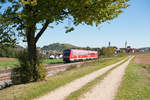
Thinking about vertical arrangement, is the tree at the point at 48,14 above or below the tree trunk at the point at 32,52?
above

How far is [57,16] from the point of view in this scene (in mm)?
10438

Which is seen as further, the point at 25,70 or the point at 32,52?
the point at 32,52

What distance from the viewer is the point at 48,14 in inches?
377

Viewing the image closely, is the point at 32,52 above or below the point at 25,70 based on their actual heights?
above

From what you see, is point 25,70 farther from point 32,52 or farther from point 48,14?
point 48,14

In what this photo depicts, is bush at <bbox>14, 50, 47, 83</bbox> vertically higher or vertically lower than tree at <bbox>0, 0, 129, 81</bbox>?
lower

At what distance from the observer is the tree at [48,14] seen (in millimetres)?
9398

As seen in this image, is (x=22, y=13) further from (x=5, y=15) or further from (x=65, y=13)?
(x=65, y=13)

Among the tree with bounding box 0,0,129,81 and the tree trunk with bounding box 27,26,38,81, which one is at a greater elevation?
the tree with bounding box 0,0,129,81

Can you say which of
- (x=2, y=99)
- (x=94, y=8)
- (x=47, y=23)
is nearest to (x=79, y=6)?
(x=94, y=8)

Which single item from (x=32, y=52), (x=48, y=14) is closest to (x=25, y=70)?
(x=32, y=52)

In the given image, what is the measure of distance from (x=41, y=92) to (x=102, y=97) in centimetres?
323

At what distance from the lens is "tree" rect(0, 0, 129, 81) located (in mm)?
9398

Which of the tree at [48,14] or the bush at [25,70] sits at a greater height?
the tree at [48,14]
